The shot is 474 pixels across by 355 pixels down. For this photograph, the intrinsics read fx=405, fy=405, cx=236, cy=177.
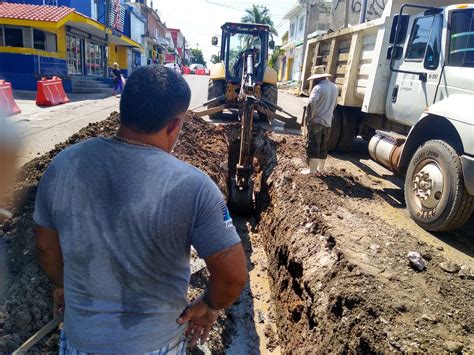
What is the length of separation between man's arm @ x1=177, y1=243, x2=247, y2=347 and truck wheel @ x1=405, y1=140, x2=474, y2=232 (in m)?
3.90

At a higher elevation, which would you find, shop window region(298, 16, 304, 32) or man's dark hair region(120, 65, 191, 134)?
shop window region(298, 16, 304, 32)

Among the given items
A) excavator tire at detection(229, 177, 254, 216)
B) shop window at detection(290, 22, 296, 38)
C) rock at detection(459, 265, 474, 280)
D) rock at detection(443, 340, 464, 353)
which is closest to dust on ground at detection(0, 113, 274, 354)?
excavator tire at detection(229, 177, 254, 216)

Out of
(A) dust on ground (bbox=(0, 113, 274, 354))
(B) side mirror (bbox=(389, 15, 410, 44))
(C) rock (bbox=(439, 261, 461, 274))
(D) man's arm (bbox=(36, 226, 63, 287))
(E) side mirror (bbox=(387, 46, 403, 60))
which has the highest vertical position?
(B) side mirror (bbox=(389, 15, 410, 44))

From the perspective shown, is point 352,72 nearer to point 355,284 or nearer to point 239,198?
point 239,198

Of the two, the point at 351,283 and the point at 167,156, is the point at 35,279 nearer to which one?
the point at 167,156

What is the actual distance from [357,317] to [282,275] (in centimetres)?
195

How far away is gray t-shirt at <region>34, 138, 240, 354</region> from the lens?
143 centimetres

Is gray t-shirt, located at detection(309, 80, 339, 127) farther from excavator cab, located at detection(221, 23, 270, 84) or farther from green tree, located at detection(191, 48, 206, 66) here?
green tree, located at detection(191, 48, 206, 66)

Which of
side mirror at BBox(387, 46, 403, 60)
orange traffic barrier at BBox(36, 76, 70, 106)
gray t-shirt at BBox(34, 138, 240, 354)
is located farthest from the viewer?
orange traffic barrier at BBox(36, 76, 70, 106)

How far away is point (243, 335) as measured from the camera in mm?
4516

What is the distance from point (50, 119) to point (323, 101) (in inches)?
335

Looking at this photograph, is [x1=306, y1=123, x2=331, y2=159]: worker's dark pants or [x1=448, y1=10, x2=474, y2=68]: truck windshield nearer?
[x1=448, y1=10, x2=474, y2=68]: truck windshield

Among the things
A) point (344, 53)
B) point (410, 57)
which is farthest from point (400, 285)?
point (344, 53)

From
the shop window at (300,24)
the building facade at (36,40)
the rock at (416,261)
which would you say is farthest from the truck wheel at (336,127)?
the shop window at (300,24)
